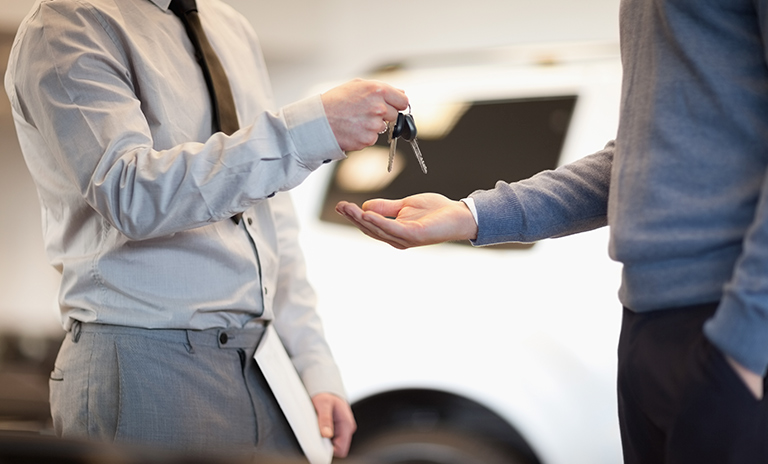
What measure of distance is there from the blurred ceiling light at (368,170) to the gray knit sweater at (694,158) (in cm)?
134

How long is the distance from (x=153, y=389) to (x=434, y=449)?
109 cm

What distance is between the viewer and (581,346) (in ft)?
6.28

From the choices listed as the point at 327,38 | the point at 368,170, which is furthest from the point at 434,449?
the point at 327,38

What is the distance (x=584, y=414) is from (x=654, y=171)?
1192mm

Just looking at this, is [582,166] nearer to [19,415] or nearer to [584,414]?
[584,414]

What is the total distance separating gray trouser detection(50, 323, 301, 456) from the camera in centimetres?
109

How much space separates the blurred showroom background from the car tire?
118cm

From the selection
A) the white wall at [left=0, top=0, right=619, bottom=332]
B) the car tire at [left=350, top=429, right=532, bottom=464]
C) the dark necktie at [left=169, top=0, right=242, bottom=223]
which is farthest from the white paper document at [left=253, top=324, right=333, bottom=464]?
the white wall at [left=0, top=0, right=619, bottom=332]

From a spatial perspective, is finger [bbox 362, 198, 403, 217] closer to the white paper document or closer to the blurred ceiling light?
the white paper document

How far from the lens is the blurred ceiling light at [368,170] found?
2209 mm

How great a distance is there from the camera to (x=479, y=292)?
6.61 feet

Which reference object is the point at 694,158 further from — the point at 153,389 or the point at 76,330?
the point at 76,330

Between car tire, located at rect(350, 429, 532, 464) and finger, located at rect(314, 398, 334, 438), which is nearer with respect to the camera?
finger, located at rect(314, 398, 334, 438)

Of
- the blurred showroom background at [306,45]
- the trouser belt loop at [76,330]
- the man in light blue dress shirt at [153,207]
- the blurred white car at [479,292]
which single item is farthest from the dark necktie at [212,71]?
the blurred showroom background at [306,45]
